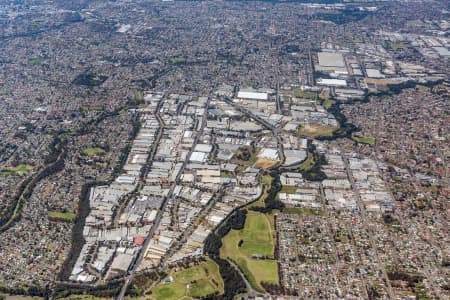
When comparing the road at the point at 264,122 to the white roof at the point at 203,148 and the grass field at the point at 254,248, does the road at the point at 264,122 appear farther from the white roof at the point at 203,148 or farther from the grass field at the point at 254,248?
the grass field at the point at 254,248

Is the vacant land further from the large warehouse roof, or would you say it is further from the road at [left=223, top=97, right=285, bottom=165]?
the large warehouse roof

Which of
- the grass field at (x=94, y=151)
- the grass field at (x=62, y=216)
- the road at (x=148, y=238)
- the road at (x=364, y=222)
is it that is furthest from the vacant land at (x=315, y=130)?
the grass field at (x=62, y=216)

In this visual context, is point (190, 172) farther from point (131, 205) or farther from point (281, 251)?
point (281, 251)

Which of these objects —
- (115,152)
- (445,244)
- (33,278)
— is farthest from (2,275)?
(445,244)

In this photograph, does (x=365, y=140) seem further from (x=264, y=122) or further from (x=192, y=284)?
(x=192, y=284)

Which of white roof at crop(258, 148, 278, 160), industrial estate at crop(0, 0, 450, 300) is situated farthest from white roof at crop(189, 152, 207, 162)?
white roof at crop(258, 148, 278, 160)
